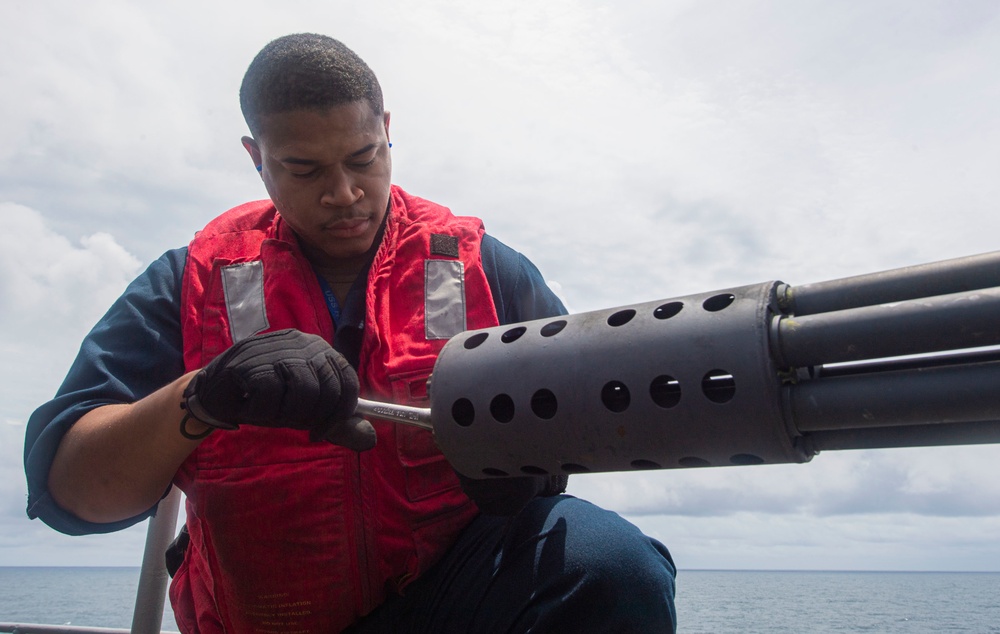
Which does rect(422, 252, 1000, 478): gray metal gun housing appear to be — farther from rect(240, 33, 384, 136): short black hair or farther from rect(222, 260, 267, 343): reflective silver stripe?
rect(240, 33, 384, 136): short black hair

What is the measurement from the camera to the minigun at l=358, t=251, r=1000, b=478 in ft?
3.64

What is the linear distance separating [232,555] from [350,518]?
323mm

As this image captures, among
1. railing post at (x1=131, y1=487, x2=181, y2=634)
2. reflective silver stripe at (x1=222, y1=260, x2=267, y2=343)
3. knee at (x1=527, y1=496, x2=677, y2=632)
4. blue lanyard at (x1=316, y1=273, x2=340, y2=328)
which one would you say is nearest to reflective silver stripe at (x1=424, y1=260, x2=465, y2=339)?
blue lanyard at (x1=316, y1=273, x2=340, y2=328)

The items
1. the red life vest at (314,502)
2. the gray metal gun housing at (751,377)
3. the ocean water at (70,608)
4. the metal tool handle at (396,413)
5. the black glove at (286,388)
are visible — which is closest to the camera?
the gray metal gun housing at (751,377)

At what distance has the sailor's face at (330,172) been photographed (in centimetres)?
221

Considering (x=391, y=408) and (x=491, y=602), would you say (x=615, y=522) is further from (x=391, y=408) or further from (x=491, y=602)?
(x=391, y=408)

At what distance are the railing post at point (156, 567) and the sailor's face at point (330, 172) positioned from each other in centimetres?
96

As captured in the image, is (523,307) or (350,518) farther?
(523,307)

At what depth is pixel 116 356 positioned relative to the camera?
84.5 inches

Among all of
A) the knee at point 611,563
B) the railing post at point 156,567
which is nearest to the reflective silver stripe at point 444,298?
the knee at point 611,563

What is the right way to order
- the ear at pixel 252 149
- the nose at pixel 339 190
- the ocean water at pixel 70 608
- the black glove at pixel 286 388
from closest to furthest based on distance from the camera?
the black glove at pixel 286 388
the nose at pixel 339 190
the ear at pixel 252 149
the ocean water at pixel 70 608

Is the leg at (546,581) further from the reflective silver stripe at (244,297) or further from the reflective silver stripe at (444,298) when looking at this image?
the reflective silver stripe at (244,297)

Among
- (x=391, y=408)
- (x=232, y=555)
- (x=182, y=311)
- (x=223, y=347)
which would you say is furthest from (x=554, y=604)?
(x=182, y=311)

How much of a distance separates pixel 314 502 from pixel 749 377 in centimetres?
119
